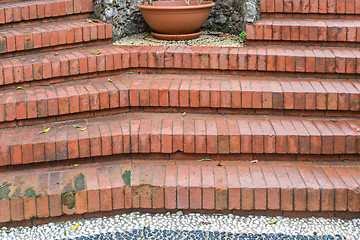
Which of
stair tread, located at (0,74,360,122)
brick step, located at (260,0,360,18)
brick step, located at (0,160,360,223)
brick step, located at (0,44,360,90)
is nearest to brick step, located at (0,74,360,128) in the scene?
stair tread, located at (0,74,360,122)

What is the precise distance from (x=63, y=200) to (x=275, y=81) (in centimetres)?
198

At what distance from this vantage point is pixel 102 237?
2.81 metres

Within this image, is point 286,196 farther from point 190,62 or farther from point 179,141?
point 190,62

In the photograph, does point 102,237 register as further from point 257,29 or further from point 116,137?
point 257,29

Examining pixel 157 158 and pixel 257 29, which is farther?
pixel 257 29

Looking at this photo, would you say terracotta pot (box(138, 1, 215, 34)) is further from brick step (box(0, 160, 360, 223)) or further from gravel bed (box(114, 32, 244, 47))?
brick step (box(0, 160, 360, 223))

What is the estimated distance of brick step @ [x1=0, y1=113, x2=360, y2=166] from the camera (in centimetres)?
320

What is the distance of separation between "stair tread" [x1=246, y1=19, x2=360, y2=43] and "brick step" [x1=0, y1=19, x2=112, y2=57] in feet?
4.68

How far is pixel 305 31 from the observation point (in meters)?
4.07

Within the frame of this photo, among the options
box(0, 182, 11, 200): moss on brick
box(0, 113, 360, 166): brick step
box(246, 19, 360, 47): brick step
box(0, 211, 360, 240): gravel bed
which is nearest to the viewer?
box(0, 211, 360, 240): gravel bed

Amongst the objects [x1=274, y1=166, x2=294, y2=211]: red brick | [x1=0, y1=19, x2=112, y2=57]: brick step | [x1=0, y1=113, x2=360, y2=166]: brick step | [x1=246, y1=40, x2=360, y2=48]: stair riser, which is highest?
[x1=0, y1=19, x2=112, y2=57]: brick step

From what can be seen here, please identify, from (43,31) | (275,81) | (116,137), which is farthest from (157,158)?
(43,31)

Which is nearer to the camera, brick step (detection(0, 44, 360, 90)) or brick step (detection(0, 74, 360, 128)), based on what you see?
brick step (detection(0, 74, 360, 128))

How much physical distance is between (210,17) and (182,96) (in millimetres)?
1644
